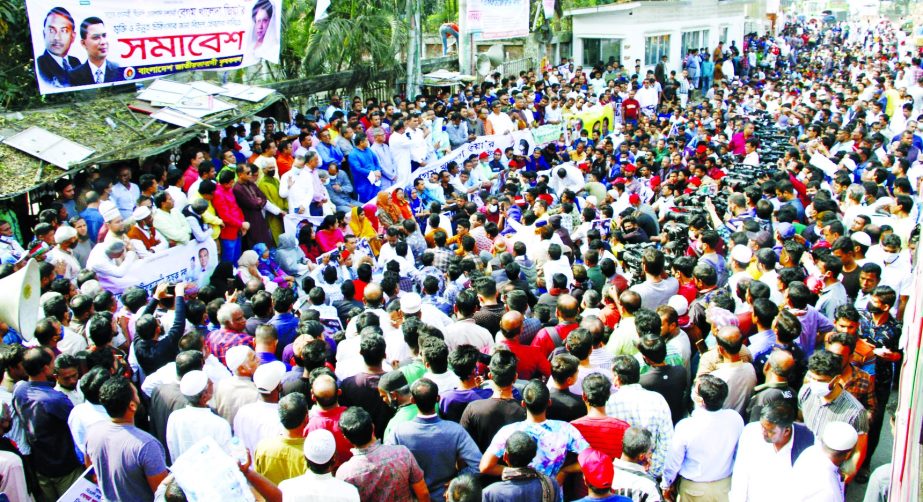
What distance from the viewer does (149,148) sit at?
9539mm

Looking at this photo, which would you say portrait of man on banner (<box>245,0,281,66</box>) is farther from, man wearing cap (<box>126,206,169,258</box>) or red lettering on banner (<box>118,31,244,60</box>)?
man wearing cap (<box>126,206,169,258</box>)

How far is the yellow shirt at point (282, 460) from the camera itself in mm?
4191

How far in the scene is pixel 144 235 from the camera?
302 inches

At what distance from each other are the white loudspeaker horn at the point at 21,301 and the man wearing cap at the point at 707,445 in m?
4.20

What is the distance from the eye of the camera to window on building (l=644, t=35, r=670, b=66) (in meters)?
23.8

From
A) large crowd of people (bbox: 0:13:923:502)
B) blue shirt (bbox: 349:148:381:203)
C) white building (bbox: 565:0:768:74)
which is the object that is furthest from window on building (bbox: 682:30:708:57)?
blue shirt (bbox: 349:148:381:203)

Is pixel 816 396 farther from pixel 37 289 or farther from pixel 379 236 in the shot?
pixel 379 236

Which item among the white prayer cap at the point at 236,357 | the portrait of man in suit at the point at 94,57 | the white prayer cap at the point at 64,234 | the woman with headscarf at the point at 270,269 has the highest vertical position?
the portrait of man in suit at the point at 94,57

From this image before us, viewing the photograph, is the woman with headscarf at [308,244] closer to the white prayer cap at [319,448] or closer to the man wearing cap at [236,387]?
the man wearing cap at [236,387]

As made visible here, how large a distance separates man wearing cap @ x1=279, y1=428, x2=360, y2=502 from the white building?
69.5 feet

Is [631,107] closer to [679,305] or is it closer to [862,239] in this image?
[862,239]

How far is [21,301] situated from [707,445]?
441 cm

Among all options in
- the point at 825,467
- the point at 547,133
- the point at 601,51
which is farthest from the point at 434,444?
the point at 601,51

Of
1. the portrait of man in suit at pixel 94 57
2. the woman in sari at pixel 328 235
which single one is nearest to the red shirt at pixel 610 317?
the woman in sari at pixel 328 235
